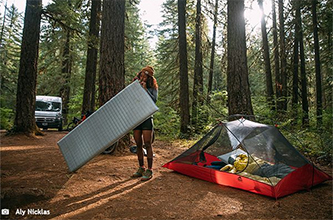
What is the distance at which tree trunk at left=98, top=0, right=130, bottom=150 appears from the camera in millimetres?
5863

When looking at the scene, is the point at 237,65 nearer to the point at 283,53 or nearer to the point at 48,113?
the point at 283,53

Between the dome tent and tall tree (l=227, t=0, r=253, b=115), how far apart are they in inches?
51.7

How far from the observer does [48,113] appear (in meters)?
13.8

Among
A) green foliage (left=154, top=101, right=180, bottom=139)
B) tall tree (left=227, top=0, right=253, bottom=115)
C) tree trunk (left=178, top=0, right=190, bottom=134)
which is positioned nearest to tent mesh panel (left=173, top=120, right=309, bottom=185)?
tall tree (left=227, top=0, right=253, bottom=115)

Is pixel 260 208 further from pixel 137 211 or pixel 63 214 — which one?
pixel 63 214

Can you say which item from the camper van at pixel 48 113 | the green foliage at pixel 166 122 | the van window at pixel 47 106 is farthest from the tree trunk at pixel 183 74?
the van window at pixel 47 106

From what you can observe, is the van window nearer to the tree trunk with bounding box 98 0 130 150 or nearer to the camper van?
the camper van

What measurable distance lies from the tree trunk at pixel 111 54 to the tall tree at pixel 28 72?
174 inches

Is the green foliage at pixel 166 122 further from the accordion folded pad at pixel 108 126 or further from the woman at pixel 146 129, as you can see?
the accordion folded pad at pixel 108 126

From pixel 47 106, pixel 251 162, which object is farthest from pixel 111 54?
pixel 47 106

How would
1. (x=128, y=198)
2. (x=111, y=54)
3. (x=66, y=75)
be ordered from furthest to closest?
(x=66, y=75), (x=111, y=54), (x=128, y=198)

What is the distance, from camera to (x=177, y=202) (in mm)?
3195

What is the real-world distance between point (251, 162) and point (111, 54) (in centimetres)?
426

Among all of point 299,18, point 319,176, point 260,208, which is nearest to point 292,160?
point 319,176
